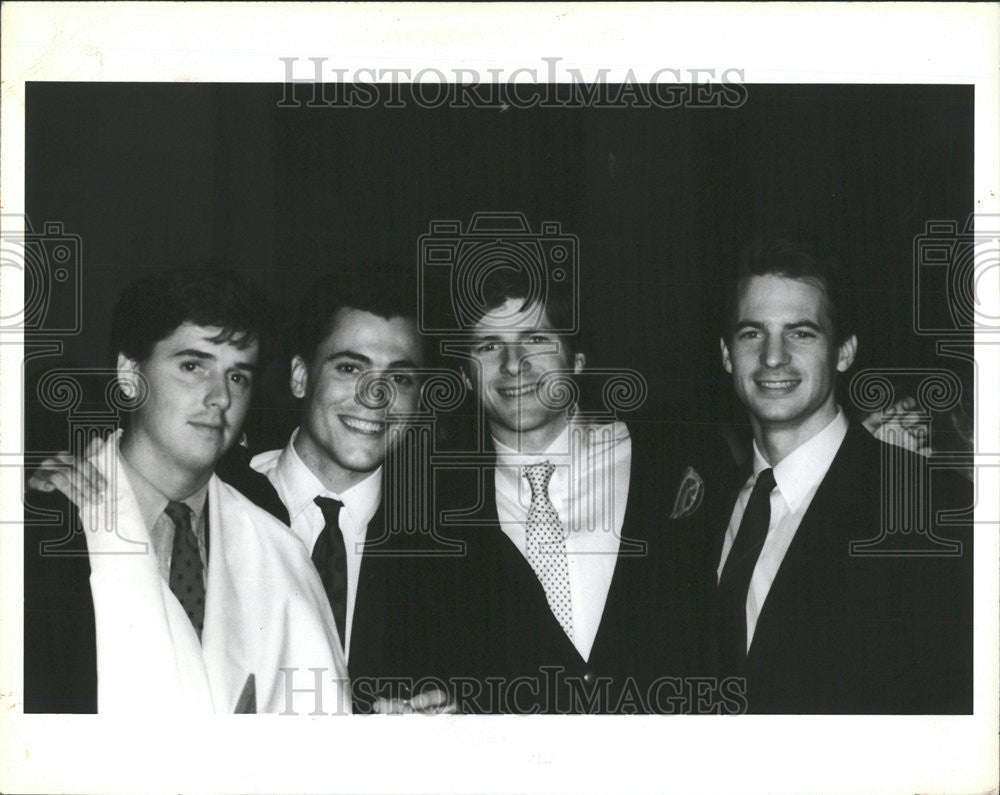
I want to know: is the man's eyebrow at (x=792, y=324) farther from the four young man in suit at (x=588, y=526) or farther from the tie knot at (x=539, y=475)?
the tie knot at (x=539, y=475)

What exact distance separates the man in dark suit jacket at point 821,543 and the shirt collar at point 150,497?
118 centimetres

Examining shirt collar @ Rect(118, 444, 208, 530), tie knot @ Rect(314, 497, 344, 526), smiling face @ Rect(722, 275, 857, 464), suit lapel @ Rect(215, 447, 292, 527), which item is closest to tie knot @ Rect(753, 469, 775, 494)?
smiling face @ Rect(722, 275, 857, 464)

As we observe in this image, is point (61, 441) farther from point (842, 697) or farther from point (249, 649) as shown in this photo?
point (842, 697)

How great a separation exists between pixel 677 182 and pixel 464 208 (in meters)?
0.49

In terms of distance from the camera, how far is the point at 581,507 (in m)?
2.59

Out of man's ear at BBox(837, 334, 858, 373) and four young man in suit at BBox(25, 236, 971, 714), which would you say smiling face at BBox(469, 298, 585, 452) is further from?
man's ear at BBox(837, 334, 858, 373)

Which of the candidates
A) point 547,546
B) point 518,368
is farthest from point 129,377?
point 547,546

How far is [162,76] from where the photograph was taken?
8.44ft

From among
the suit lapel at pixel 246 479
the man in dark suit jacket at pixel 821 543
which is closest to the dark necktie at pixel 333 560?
the suit lapel at pixel 246 479

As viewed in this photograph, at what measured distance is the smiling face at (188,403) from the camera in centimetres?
255

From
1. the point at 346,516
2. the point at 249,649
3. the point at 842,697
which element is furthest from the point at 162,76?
the point at 842,697

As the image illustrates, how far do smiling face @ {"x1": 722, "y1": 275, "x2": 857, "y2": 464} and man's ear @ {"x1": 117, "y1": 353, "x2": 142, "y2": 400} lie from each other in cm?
133

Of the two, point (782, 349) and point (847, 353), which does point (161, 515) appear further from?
point (847, 353)

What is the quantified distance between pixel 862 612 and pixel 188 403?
5.26ft
